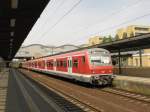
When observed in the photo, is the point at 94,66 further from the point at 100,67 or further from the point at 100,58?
the point at 100,58

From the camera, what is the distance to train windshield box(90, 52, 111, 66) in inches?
888

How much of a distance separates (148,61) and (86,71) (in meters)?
54.4

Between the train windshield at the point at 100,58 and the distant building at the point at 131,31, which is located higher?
the distant building at the point at 131,31

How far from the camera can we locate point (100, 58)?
23031mm

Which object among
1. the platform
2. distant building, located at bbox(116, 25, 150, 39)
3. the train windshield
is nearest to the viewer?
the platform

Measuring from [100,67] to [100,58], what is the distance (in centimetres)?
87

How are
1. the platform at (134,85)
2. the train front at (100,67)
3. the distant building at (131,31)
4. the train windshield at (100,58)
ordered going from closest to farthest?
the platform at (134,85)
the train front at (100,67)
the train windshield at (100,58)
the distant building at (131,31)

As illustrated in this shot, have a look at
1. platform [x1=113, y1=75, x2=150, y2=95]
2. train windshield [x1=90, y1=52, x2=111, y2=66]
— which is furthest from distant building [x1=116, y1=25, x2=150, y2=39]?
platform [x1=113, y1=75, x2=150, y2=95]

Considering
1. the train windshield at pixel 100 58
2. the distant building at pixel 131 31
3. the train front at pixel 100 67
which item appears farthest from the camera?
the distant building at pixel 131 31

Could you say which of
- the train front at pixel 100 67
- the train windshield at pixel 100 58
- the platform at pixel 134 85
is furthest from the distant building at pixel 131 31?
the platform at pixel 134 85

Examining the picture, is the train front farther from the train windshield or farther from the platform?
the platform

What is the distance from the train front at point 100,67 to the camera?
72.4 ft

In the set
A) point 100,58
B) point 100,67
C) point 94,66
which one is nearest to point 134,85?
point 100,67

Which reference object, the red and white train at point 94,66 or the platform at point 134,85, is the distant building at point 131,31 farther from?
the platform at point 134,85
